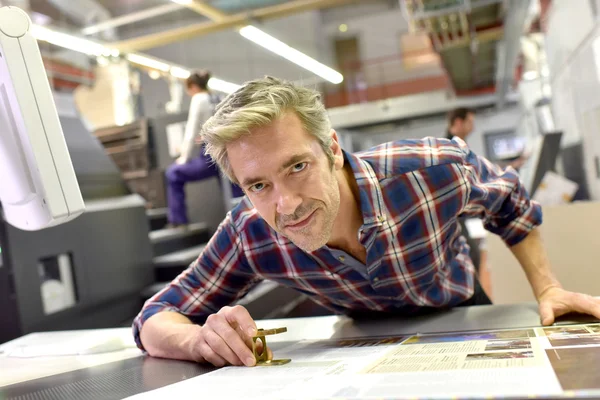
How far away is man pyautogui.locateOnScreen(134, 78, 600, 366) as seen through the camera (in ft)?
3.63

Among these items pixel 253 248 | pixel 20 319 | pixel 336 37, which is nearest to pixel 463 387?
pixel 253 248

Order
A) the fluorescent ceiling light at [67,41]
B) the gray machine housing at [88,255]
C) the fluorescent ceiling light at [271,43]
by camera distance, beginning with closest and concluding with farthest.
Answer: the gray machine housing at [88,255] → the fluorescent ceiling light at [67,41] → the fluorescent ceiling light at [271,43]

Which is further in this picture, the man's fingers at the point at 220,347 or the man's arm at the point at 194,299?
the man's arm at the point at 194,299

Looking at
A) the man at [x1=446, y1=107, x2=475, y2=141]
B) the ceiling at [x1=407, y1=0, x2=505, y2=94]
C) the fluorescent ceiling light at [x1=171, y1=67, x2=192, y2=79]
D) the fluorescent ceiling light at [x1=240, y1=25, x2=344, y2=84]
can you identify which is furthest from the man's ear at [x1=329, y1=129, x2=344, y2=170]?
the fluorescent ceiling light at [x1=171, y1=67, x2=192, y2=79]

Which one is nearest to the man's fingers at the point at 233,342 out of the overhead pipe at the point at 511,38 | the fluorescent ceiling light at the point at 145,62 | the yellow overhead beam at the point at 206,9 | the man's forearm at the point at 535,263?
the man's forearm at the point at 535,263

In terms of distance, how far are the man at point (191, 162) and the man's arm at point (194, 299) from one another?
3.06m

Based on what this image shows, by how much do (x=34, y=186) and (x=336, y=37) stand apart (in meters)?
16.3

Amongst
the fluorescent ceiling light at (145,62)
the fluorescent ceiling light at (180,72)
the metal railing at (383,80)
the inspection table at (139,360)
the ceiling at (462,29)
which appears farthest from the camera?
Result: the metal railing at (383,80)

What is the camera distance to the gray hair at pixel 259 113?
1093 millimetres

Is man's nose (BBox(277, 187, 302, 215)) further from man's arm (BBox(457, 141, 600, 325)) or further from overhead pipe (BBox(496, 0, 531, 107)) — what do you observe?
overhead pipe (BBox(496, 0, 531, 107))

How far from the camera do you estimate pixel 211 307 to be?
1465mm

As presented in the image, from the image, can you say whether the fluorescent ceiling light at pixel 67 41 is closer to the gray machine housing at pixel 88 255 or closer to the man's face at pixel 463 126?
the gray machine housing at pixel 88 255

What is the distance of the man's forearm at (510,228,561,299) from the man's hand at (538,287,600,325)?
0.11 meters

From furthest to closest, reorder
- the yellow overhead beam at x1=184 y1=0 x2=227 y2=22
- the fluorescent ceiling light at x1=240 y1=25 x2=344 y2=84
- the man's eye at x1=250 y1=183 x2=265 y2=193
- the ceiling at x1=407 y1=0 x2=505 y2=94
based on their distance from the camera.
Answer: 1. the fluorescent ceiling light at x1=240 y1=25 x2=344 y2=84
2. the yellow overhead beam at x1=184 y1=0 x2=227 y2=22
3. the ceiling at x1=407 y1=0 x2=505 y2=94
4. the man's eye at x1=250 y1=183 x2=265 y2=193
